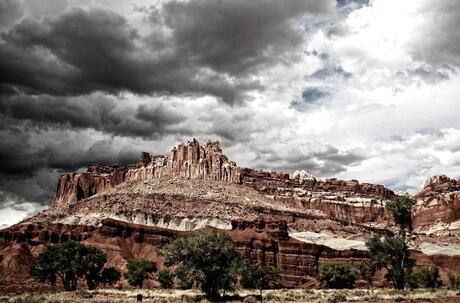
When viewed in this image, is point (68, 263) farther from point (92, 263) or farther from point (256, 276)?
point (256, 276)

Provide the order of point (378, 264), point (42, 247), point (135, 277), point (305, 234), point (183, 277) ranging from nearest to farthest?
1. point (183, 277)
2. point (378, 264)
3. point (135, 277)
4. point (42, 247)
5. point (305, 234)

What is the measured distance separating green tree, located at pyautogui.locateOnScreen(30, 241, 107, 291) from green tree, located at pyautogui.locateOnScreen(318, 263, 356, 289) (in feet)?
154

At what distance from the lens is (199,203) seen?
610 feet

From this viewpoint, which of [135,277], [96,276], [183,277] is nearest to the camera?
[183,277]

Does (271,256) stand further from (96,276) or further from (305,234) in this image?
(96,276)

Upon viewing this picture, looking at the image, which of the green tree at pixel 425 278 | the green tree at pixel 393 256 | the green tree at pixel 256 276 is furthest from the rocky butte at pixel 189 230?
the green tree at pixel 393 256

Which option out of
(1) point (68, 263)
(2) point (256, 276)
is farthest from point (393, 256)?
(1) point (68, 263)

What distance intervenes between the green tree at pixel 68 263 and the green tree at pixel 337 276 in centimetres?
4680

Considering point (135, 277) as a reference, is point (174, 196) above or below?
above

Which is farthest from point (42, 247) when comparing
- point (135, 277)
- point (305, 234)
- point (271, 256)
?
point (305, 234)

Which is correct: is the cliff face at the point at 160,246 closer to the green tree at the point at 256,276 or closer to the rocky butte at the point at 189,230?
the rocky butte at the point at 189,230

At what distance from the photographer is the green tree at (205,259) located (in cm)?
5103

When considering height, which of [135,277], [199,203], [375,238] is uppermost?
[199,203]

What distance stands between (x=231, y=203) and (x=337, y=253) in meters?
56.2
